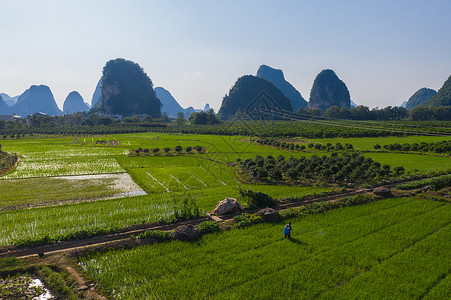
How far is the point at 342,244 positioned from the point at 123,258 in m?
8.25

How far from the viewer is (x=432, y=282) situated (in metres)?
8.05

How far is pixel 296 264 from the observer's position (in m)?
9.16

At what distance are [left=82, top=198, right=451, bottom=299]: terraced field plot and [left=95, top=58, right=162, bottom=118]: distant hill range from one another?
164m

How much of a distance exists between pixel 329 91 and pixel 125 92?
424 feet

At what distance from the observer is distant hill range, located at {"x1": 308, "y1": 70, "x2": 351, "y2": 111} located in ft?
577


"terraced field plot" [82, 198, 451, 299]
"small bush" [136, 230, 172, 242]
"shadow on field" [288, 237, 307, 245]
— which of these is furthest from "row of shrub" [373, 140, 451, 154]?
"small bush" [136, 230, 172, 242]

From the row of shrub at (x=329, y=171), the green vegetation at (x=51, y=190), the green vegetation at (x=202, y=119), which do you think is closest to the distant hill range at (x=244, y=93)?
the green vegetation at (x=202, y=119)

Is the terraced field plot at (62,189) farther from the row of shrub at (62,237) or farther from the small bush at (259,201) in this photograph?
the small bush at (259,201)

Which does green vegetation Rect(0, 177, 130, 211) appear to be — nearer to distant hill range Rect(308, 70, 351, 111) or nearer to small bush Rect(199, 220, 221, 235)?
small bush Rect(199, 220, 221, 235)

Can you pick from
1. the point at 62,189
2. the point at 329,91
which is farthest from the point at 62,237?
the point at 329,91

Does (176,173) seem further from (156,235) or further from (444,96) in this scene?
(444,96)

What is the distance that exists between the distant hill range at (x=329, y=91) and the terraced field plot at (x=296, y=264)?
175 m

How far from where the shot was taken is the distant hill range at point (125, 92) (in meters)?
162

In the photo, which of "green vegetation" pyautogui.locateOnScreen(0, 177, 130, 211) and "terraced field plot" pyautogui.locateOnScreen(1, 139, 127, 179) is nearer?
"green vegetation" pyautogui.locateOnScreen(0, 177, 130, 211)
